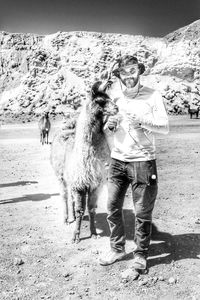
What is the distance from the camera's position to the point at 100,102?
15.6ft

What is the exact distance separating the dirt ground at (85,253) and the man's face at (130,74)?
82.7 inches

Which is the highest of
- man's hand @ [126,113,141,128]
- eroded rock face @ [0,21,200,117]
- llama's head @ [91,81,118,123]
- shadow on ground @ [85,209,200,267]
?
eroded rock face @ [0,21,200,117]

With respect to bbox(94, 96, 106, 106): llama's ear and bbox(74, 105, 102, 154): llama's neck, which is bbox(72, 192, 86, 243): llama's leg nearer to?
bbox(74, 105, 102, 154): llama's neck

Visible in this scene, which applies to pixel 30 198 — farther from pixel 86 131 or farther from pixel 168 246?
pixel 168 246

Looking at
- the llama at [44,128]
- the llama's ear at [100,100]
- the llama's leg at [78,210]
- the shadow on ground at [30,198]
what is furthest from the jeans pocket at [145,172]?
the llama at [44,128]

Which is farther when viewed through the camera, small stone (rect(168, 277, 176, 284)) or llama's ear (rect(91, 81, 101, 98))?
llama's ear (rect(91, 81, 101, 98))

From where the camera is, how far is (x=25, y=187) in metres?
9.56

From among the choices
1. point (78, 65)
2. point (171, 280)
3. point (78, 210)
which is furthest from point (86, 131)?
point (78, 65)

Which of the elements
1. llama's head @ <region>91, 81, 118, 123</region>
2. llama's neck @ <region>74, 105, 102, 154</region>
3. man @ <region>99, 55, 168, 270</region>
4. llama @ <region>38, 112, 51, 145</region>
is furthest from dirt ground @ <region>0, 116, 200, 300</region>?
llama @ <region>38, 112, 51, 145</region>

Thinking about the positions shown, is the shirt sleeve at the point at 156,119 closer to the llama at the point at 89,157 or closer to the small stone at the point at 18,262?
the llama at the point at 89,157

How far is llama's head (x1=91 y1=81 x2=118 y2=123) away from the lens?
462cm

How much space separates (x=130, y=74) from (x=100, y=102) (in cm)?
69

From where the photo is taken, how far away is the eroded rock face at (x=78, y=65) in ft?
253

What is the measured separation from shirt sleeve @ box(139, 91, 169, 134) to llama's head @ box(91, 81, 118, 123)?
21.5 inches
